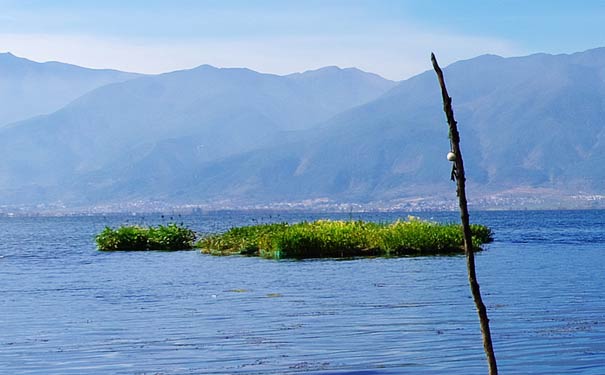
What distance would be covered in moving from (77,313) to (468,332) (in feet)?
60.5

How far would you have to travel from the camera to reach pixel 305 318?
41.8 metres

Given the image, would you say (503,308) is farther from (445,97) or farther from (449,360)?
(445,97)

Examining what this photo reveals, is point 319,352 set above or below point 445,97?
below

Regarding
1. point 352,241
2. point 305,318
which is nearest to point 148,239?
point 352,241

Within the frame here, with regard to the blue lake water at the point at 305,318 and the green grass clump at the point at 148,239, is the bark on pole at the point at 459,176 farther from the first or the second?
the green grass clump at the point at 148,239

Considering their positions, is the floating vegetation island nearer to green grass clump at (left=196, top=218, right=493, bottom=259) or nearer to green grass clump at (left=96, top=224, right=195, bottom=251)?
green grass clump at (left=196, top=218, right=493, bottom=259)

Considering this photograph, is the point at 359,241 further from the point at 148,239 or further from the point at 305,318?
the point at 305,318

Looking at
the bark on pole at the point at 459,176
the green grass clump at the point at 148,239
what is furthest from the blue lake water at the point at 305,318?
the green grass clump at the point at 148,239

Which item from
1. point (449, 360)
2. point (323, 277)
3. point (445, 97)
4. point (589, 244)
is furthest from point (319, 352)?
point (589, 244)

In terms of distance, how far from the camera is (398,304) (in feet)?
151

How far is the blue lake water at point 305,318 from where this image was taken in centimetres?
3164

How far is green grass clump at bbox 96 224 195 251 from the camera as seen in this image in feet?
317

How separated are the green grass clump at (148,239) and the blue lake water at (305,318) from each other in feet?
73.5

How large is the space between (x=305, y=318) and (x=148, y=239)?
5682 cm
